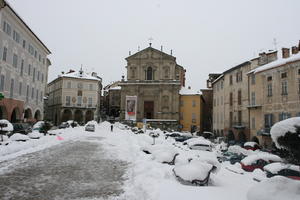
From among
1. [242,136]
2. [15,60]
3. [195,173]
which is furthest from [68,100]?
[195,173]

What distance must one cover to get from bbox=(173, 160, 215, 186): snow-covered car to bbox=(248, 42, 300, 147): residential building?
17.6m

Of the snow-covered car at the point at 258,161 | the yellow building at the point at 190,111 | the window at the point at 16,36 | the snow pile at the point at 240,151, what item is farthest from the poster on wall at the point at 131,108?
the snow-covered car at the point at 258,161

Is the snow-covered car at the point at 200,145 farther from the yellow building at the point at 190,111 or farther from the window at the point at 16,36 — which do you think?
the yellow building at the point at 190,111

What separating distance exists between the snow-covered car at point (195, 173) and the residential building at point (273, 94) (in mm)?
17608

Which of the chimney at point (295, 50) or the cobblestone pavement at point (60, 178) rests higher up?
the chimney at point (295, 50)

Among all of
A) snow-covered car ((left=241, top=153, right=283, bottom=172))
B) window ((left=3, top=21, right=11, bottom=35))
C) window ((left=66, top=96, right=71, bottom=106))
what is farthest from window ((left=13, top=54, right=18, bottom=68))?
window ((left=66, top=96, right=71, bottom=106))

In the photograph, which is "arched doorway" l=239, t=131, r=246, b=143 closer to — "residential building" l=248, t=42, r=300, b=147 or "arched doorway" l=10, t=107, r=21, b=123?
"residential building" l=248, t=42, r=300, b=147

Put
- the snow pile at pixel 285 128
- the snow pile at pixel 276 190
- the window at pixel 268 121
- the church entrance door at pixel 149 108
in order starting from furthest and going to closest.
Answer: the church entrance door at pixel 149 108, the window at pixel 268 121, the snow pile at pixel 285 128, the snow pile at pixel 276 190

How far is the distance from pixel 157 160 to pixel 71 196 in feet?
18.6

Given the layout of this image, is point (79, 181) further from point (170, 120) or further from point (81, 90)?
point (81, 90)

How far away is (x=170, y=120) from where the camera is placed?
52.8m

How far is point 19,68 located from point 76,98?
3496cm

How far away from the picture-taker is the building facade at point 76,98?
63031 millimetres

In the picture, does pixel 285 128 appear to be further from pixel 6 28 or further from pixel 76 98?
pixel 76 98
